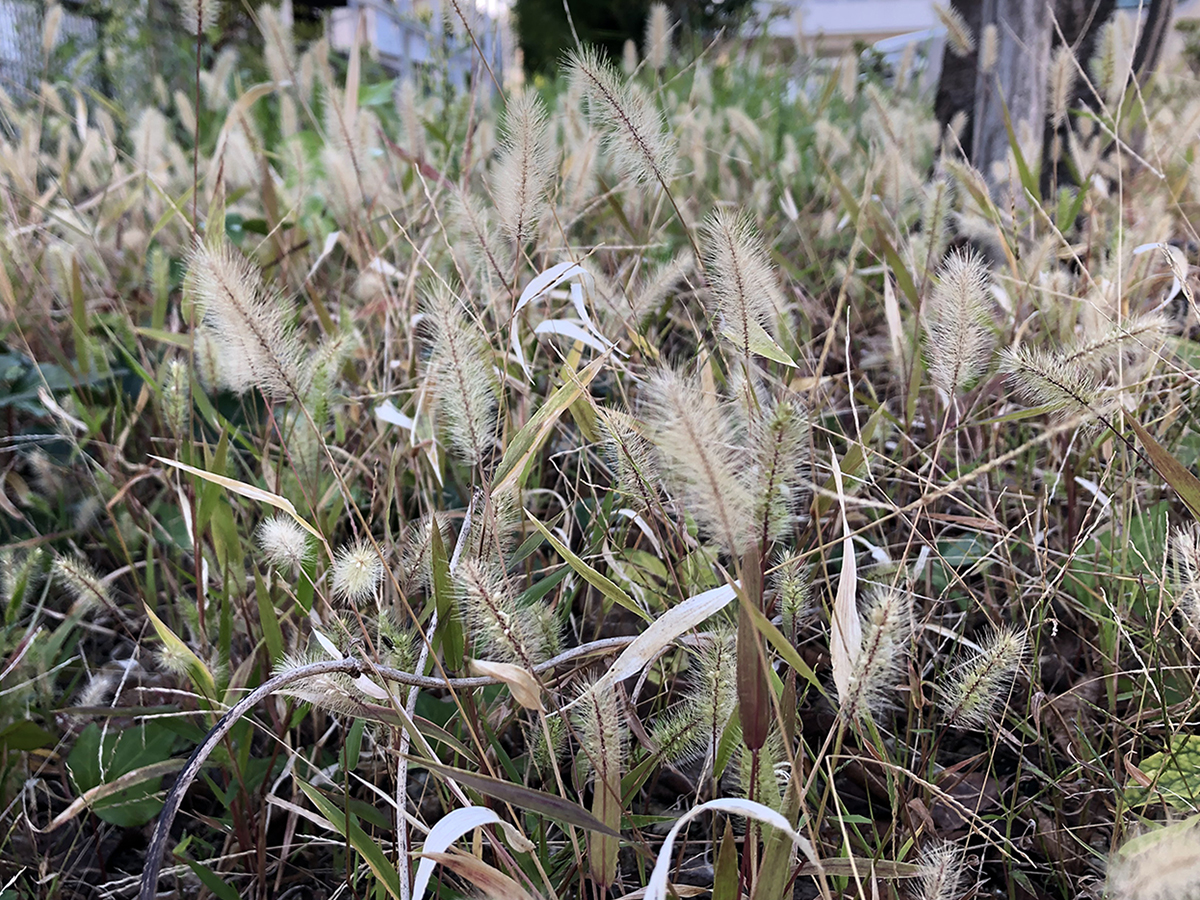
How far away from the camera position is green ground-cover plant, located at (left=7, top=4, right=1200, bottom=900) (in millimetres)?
466

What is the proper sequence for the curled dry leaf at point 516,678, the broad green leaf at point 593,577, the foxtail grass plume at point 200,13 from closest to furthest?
the curled dry leaf at point 516,678, the broad green leaf at point 593,577, the foxtail grass plume at point 200,13

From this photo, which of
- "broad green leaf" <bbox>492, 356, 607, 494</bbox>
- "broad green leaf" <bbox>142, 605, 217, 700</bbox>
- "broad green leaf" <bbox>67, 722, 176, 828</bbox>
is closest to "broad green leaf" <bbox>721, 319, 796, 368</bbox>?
"broad green leaf" <bbox>492, 356, 607, 494</bbox>

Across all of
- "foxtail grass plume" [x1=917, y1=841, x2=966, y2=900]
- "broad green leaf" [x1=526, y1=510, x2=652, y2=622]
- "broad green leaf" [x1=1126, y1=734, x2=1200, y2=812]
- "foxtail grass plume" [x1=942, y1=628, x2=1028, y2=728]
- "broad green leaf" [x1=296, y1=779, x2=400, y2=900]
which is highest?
"broad green leaf" [x1=526, y1=510, x2=652, y2=622]

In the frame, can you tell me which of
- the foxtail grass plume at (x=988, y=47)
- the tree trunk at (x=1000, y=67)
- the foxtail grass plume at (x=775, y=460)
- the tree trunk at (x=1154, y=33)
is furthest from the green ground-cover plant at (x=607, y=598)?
the tree trunk at (x=1154, y=33)

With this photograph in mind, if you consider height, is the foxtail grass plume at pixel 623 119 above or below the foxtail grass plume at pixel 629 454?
above

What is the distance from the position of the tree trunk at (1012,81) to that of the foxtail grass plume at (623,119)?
40.5 inches

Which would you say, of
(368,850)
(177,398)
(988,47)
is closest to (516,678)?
(368,850)

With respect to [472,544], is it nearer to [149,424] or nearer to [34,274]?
[149,424]

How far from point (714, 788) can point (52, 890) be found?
0.49 metres

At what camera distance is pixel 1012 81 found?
1.58m

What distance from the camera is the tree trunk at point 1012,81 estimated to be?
1.48 meters

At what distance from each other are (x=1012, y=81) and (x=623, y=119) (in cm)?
129

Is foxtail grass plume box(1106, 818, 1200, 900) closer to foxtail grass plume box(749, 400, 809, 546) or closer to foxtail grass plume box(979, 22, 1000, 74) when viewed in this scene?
foxtail grass plume box(749, 400, 809, 546)

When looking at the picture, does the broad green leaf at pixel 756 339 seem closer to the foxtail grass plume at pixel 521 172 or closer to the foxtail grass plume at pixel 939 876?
the foxtail grass plume at pixel 521 172
